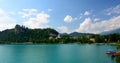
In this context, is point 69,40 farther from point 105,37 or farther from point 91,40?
point 105,37

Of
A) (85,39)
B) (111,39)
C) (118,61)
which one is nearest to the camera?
(118,61)

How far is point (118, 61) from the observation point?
1099 inches

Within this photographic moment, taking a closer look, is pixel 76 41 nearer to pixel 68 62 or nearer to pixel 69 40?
pixel 69 40

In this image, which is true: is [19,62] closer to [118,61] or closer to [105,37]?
[118,61]

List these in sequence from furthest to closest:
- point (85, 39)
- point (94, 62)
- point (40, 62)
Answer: point (85, 39) → point (40, 62) → point (94, 62)

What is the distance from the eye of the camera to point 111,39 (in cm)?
16175

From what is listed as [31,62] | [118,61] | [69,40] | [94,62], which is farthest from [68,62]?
[69,40]

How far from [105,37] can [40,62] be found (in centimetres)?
12190

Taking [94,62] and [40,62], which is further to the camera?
[40,62]

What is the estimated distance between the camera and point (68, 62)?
165ft

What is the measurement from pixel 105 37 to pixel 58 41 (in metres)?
48.3

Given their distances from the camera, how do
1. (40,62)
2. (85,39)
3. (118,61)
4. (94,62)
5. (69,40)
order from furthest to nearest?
(69,40), (85,39), (40,62), (94,62), (118,61)

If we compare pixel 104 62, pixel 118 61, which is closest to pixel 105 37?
pixel 104 62

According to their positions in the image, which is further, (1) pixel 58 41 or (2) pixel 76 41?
(1) pixel 58 41
